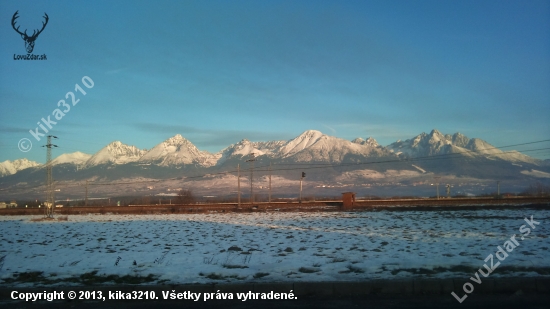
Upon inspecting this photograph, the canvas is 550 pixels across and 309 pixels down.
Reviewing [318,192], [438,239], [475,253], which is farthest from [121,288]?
[318,192]

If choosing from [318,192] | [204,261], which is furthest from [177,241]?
[318,192]

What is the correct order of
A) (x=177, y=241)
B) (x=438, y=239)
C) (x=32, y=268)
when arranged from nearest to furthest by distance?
(x=32, y=268) < (x=438, y=239) < (x=177, y=241)

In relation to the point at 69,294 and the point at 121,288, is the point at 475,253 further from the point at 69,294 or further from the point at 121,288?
the point at 69,294

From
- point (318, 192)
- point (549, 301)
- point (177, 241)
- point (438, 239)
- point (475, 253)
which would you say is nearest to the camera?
point (549, 301)

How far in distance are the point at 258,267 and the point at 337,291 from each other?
2.77 meters

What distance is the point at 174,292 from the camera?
357 inches

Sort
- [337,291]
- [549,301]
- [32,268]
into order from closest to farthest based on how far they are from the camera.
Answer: [549,301]
[337,291]
[32,268]

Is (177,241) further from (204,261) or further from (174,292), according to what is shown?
(174,292)

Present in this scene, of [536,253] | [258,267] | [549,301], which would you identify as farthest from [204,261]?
[536,253]

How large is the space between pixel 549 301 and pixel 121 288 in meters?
8.96

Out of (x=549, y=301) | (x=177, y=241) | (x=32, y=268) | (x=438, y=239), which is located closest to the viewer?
(x=549, y=301)

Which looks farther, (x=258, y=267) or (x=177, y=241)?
(x=177, y=241)

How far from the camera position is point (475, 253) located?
12.2 m

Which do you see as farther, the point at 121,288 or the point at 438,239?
the point at 438,239
